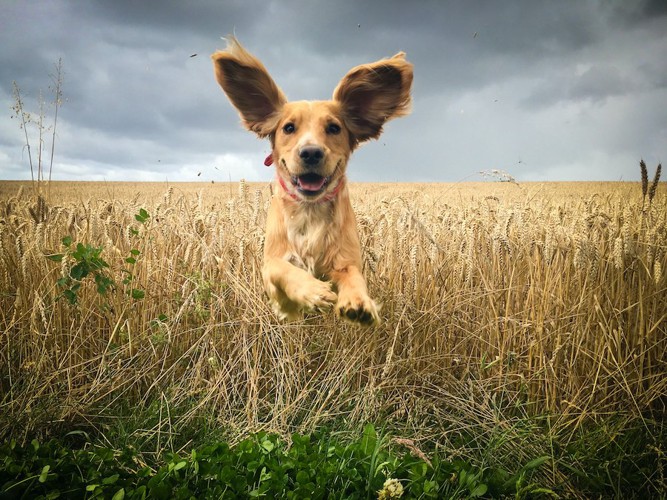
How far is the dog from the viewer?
232cm

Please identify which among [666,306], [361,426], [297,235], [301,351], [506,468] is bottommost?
[506,468]

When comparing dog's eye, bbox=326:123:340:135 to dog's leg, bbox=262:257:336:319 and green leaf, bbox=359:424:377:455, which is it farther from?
green leaf, bbox=359:424:377:455

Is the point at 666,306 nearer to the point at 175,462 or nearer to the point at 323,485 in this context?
the point at 323,485

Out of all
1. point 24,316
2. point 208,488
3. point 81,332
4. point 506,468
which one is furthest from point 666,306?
point 24,316

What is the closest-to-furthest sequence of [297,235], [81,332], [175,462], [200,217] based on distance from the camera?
1. [175,462]
2. [297,235]
3. [81,332]
4. [200,217]

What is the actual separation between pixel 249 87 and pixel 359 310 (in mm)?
1542

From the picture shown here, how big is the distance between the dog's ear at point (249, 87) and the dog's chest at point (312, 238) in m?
0.63

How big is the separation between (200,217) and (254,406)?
190 centimetres

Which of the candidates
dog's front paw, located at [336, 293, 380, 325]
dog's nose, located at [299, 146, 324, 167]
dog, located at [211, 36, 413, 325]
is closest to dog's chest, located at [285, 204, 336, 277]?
dog, located at [211, 36, 413, 325]

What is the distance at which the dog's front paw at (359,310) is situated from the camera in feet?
6.20

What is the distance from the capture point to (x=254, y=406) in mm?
2846

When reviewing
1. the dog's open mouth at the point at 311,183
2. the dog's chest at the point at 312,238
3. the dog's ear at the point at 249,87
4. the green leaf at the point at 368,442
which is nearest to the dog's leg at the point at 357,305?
the dog's chest at the point at 312,238

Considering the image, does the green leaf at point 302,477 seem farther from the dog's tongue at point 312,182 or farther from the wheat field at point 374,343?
Answer: the dog's tongue at point 312,182

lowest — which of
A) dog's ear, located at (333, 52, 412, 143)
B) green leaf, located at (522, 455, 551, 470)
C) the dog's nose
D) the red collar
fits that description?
green leaf, located at (522, 455, 551, 470)
